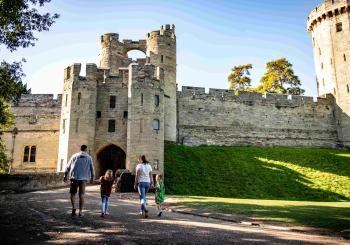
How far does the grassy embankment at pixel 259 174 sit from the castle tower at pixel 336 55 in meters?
6.70

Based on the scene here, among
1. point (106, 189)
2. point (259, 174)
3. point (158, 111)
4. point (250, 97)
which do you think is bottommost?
point (106, 189)

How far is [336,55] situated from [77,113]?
105 ft

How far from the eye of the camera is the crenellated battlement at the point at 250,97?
3694cm

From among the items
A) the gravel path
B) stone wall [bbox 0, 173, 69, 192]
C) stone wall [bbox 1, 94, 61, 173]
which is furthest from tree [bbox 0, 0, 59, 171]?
stone wall [bbox 1, 94, 61, 173]

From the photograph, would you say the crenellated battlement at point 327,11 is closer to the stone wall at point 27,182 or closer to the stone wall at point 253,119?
the stone wall at point 253,119

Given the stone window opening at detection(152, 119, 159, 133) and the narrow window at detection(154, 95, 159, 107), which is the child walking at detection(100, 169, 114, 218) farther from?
the narrow window at detection(154, 95, 159, 107)

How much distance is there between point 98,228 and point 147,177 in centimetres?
316

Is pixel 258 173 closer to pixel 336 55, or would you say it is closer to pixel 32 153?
pixel 336 55

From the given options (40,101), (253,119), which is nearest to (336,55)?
(253,119)

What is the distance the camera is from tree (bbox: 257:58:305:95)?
158 feet

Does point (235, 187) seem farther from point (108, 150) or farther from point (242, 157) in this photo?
point (108, 150)

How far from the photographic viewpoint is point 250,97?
38781mm

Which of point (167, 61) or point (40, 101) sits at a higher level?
point (167, 61)

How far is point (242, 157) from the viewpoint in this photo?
3111 centimetres
